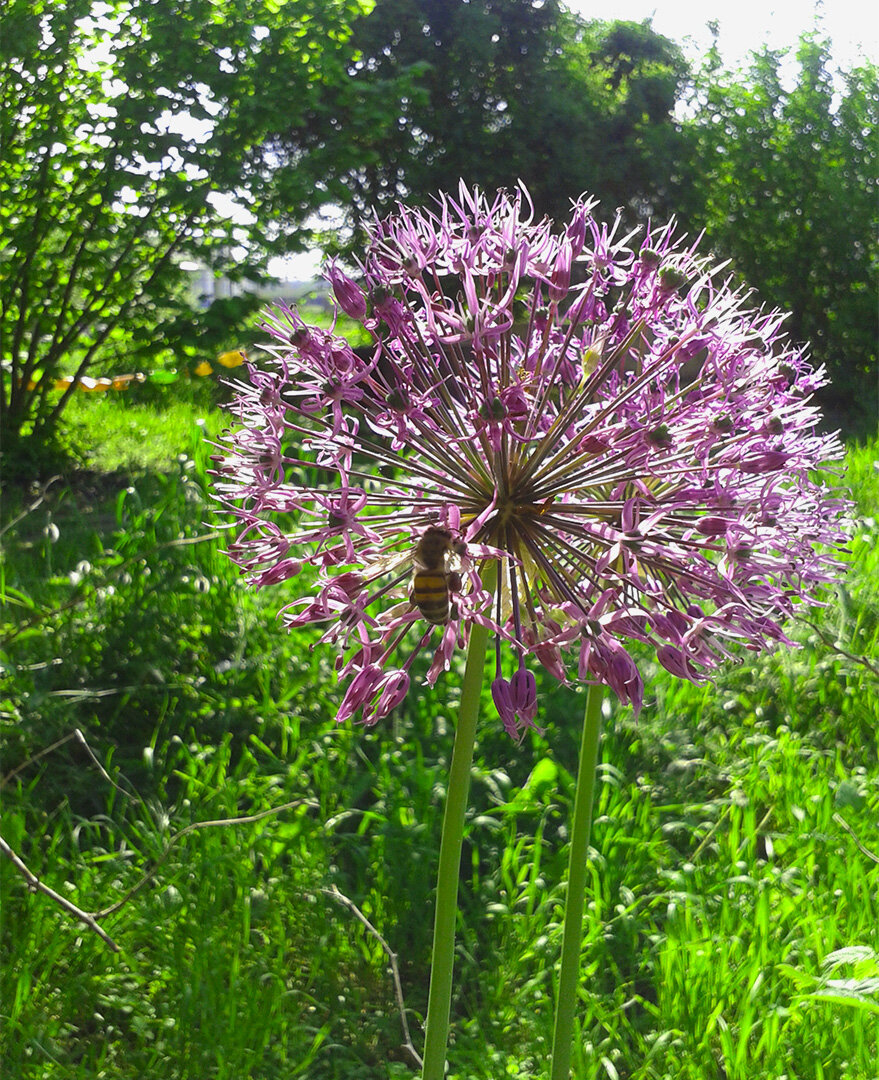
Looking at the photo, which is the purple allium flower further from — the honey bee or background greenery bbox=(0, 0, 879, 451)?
background greenery bbox=(0, 0, 879, 451)

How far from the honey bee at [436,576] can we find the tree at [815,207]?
9663mm

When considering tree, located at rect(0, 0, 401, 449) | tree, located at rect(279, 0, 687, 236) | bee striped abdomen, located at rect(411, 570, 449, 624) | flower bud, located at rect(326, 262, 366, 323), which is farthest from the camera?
tree, located at rect(279, 0, 687, 236)

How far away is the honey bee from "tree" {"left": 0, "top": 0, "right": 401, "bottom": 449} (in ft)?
20.0

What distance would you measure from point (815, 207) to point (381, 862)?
379 inches

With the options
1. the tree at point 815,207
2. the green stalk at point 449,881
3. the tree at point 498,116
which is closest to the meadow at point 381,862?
the green stalk at point 449,881

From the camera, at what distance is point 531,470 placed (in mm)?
1476

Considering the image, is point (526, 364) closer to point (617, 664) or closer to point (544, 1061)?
point (617, 664)

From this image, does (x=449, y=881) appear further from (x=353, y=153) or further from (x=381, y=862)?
(x=353, y=153)

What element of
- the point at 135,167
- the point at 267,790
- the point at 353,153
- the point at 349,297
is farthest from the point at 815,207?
the point at 349,297

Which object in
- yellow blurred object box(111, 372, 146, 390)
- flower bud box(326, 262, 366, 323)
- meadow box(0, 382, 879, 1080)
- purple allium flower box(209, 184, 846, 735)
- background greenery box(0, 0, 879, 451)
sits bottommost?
meadow box(0, 382, 879, 1080)

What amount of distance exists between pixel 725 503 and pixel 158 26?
21.0 ft

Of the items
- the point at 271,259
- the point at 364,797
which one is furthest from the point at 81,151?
the point at 364,797

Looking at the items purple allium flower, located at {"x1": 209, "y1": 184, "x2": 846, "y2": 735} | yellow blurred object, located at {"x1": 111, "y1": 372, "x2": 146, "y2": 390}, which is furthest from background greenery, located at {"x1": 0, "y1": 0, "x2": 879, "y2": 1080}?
yellow blurred object, located at {"x1": 111, "y1": 372, "x2": 146, "y2": 390}

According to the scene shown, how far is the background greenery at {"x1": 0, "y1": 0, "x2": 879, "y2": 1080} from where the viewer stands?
2.27 meters
